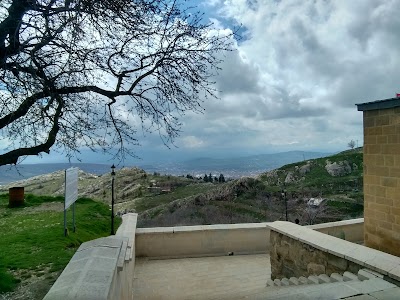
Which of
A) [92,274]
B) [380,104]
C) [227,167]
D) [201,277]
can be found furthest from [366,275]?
[227,167]

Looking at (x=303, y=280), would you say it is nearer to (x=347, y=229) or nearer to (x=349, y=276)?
(x=349, y=276)

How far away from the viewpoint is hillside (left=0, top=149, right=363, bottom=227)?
2152cm

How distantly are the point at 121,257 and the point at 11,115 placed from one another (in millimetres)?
2358

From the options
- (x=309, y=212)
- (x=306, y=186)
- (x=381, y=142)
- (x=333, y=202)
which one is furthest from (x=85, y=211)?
(x=306, y=186)

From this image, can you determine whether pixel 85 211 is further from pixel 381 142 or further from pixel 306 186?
pixel 306 186

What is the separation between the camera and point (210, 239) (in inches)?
343

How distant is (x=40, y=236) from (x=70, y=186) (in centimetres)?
118

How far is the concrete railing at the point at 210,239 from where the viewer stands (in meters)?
8.56

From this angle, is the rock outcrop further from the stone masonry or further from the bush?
the bush

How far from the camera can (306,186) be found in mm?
34656

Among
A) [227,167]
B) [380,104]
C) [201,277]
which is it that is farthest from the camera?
[227,167]

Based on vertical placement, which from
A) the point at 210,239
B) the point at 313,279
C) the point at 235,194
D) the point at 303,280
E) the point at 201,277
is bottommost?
the point at 235,194

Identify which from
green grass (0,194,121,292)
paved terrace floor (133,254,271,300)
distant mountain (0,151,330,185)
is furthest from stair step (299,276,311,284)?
distant mountain (0,151,330,185)

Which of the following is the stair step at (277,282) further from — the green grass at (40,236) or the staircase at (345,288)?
the green grass at (40,236)
